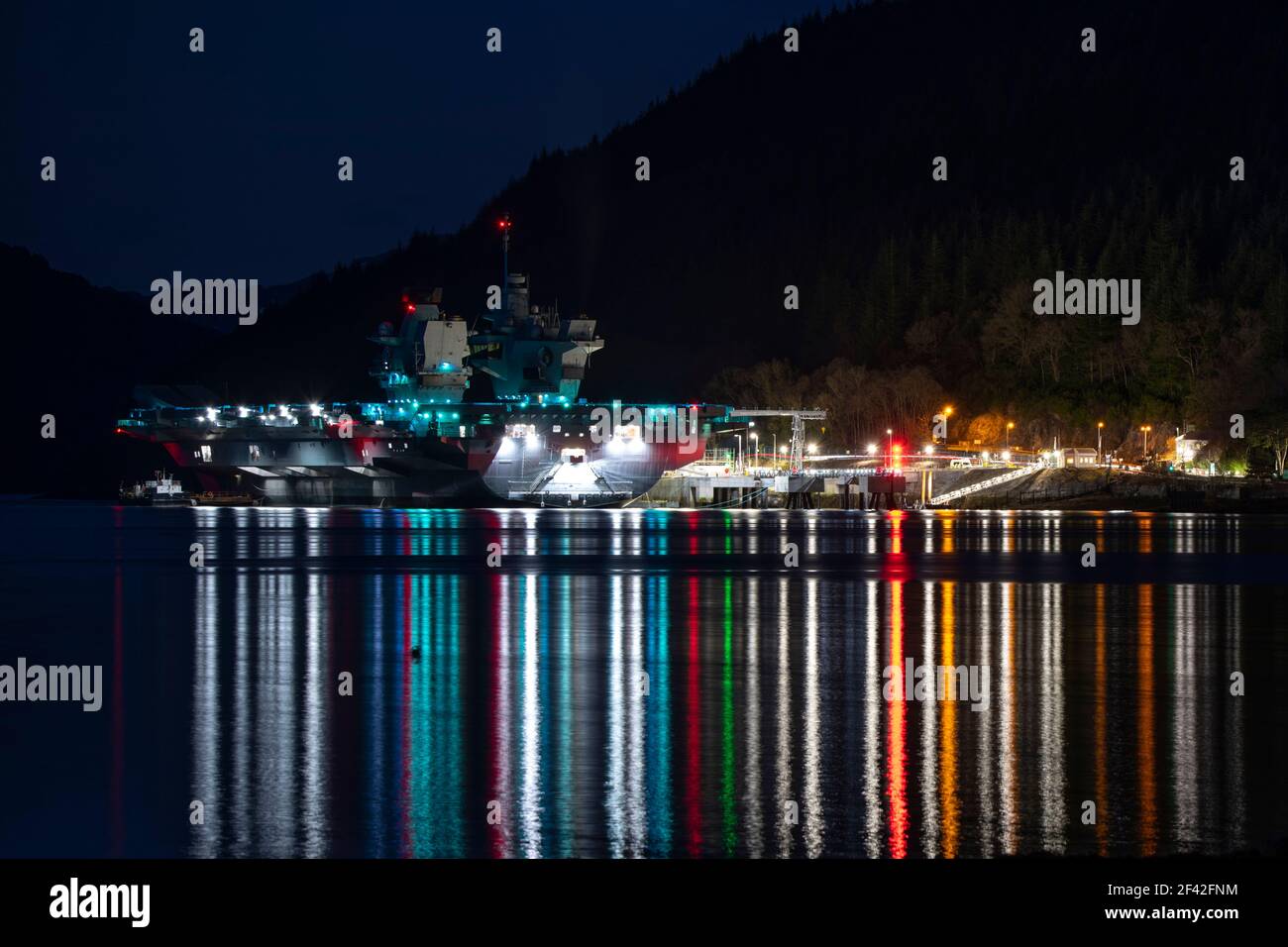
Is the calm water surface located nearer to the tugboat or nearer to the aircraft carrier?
the aircraft carrier

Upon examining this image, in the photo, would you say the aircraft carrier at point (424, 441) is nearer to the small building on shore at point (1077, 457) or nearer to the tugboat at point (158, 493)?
the tugboat at point (158, 493)

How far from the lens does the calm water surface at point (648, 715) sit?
1950cm

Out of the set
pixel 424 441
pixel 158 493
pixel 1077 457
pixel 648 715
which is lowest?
pixel 648 715

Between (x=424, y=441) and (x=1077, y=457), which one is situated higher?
(x=424, y=441)

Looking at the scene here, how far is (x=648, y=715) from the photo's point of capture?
1085 inches

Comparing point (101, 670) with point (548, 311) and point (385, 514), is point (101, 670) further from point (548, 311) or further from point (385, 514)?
point (548, 311)

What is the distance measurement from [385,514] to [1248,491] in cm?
6431

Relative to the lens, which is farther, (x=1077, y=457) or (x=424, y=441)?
(x=1077, y=457)

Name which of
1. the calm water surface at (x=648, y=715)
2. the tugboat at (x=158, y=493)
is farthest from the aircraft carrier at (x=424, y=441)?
the calm water surface at (x=648, y=715)

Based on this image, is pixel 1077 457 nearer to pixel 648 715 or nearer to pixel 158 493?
pixel 158 493

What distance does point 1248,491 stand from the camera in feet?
396

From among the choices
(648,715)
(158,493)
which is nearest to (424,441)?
(158,493)

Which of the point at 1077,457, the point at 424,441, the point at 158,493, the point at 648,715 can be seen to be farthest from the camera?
the point at 158,493
